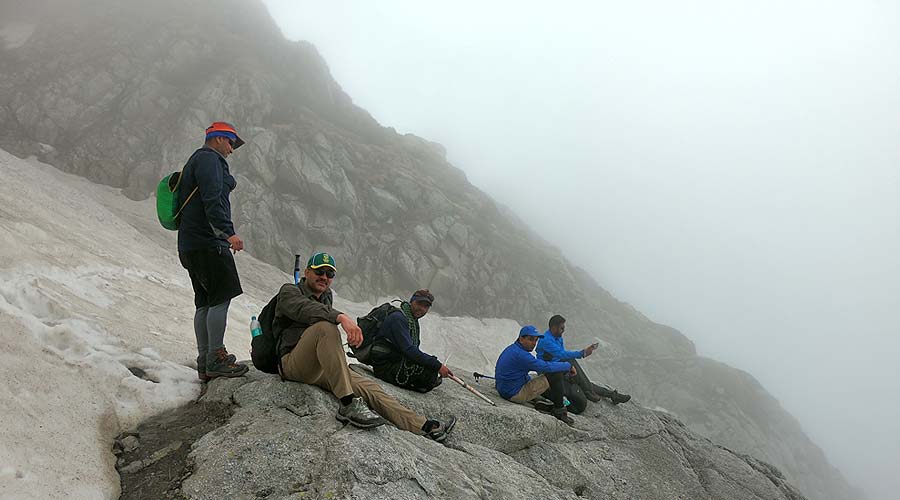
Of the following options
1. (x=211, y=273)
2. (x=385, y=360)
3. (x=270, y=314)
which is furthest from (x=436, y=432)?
(x=211, y=273)

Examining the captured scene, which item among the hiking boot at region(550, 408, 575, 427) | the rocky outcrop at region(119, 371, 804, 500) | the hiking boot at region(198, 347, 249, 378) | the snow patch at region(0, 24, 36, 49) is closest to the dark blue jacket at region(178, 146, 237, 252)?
the hiking boot at region(198, 347, 249, 378)

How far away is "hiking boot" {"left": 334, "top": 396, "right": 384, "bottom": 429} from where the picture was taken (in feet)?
18.6

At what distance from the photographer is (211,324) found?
273 inches

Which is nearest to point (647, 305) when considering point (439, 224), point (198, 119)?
point (439, 224)

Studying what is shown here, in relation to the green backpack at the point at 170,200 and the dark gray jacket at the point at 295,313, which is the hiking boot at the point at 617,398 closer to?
the dark gray jacket at the point at 295,313

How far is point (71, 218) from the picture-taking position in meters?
28.3

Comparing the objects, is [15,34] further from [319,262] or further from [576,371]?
[576,371]

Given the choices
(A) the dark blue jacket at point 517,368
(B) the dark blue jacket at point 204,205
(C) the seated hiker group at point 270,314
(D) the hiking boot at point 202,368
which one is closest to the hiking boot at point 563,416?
(A) the dark blue jacket at point 517,368

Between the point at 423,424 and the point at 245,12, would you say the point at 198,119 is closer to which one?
the point at 245,12

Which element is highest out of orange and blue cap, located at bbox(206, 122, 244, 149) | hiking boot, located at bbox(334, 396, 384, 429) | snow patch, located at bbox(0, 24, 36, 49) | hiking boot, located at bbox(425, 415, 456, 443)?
orange and blue cap, located at bbox(206, 122, 244, 149)

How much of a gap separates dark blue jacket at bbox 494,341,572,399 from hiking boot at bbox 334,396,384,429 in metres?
5.27

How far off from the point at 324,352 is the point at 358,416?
3.24ft

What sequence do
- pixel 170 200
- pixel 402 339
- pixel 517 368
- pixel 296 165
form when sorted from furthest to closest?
pixel 296 165 < pixel 517 368 < pixel 402 339 < pixel 170 200

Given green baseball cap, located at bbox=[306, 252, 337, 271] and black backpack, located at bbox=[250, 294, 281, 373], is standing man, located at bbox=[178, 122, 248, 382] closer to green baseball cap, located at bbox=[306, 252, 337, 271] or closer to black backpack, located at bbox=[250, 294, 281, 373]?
black backpack, located at bbox=[250, 294, 281, 373]
